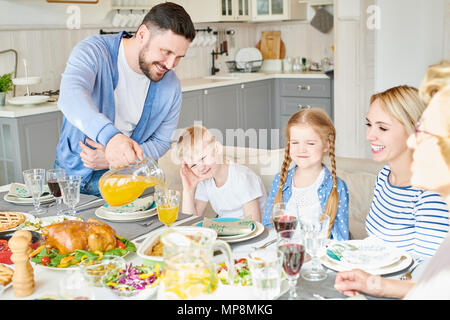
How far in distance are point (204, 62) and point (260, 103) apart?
2.56ft

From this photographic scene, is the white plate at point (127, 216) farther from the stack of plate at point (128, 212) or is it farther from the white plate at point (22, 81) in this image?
the white plate at point (22, 81)

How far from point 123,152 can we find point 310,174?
31.8 inches

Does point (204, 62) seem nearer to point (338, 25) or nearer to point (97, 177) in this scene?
point (338, 25)

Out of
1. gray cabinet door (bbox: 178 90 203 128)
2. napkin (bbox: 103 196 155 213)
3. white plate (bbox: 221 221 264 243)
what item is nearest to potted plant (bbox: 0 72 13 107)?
gray cabinet door (bbox: 178 90 203 128)

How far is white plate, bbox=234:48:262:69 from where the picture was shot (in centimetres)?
642

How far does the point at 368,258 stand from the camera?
1343 millimetres

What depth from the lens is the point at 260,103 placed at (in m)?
6.05

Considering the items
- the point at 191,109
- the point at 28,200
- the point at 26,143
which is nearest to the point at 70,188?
the point at 28,200

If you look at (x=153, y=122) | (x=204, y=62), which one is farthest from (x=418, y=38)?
(x=153, y=122)

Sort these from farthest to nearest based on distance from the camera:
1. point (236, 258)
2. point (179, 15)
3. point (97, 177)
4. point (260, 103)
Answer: point (260, 103), point (97, 177), point (179, 15), point (236, 258)

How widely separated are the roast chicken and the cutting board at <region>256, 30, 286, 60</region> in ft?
17.9

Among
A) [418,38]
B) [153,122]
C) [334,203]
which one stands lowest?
[334,203]

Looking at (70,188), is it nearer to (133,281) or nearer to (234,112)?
(133,281)
